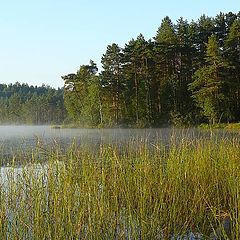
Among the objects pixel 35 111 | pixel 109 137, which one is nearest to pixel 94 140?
pixel 109 137

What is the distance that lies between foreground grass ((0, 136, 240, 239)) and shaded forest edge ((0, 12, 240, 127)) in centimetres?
2345

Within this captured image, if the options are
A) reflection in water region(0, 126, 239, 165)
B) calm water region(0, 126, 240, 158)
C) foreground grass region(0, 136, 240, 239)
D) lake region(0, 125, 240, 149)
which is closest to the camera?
foreground grass region(0, 136, 240, 239)

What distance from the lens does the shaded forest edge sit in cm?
2906

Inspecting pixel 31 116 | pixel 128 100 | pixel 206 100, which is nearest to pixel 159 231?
pixel 206 100

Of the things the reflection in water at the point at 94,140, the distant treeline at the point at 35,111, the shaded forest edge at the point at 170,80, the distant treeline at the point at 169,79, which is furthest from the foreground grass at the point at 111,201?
the distant treeline at the point at 35,111

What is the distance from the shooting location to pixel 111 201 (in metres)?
4.07

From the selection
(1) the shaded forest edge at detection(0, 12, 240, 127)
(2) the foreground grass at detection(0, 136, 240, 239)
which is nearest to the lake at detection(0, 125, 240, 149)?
(2) the foreground grass at detection(0, 136, 240, 239)

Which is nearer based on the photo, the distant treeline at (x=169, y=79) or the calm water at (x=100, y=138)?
the calm water at (x=100, y=138)

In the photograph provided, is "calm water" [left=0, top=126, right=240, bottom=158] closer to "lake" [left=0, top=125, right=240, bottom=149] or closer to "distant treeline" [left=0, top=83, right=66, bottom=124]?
"lake" [left=0, top=125, right=240, bottom=149]

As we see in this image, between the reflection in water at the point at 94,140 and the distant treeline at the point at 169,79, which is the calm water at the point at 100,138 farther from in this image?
the distant treeline at the point at 169,79

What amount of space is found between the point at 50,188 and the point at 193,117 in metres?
27.6

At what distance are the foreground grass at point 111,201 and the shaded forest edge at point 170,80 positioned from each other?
76.9 ft

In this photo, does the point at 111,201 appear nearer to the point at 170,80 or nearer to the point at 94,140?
the point at 94,140

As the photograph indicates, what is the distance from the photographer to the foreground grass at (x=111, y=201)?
3219 millimetres
